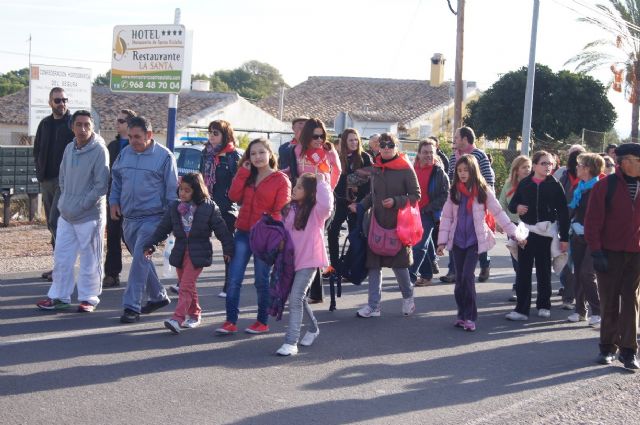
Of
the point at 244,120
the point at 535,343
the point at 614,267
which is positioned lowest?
the point at 535,343

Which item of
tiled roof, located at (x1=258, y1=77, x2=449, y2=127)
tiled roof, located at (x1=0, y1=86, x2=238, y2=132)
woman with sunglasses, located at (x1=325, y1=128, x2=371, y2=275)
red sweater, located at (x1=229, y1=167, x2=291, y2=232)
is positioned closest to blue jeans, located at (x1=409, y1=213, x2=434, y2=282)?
woman with sunglasses, located at (x1=325, y1=128, x2=371, y2=275)

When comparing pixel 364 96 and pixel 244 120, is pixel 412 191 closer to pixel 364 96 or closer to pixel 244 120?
pixel 244 120

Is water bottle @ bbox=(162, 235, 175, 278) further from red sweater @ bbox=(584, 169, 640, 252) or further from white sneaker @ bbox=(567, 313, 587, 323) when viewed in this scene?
red sweater @ bbox=(584, 169, 640, 252)

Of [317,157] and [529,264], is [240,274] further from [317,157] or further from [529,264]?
[529,264]

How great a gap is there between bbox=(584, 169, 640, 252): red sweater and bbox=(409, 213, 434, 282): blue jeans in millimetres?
3374

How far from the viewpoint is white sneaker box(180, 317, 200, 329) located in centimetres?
841

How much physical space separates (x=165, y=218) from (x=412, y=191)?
249 cm

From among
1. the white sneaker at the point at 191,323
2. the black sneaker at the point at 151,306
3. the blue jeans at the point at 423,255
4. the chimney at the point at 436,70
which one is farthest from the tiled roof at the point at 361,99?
the white sneaker at the point at 191,323

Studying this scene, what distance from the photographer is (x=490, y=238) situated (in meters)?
8.96

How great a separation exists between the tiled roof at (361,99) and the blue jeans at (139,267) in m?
48.3

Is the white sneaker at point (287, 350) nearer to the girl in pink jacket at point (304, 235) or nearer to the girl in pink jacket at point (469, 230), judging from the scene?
the girl in pink jacket at point (304, 235)

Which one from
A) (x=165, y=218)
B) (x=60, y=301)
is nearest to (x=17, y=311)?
(x=60, y=301)

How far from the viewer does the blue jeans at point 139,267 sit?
8.52 meters

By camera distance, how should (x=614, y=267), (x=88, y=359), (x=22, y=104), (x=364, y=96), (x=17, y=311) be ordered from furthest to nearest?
(x=364, y=96)
(x=22, y=104)
(x=17, y=311)
(x=614, y=267)
(x=88, y=359)
